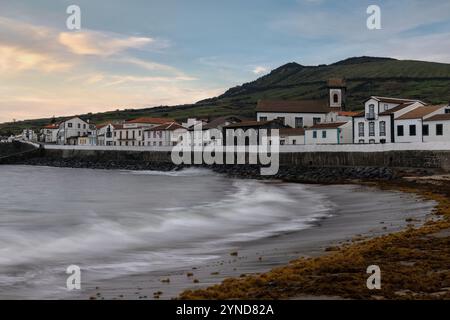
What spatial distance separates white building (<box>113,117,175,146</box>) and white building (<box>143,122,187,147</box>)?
12.4ft

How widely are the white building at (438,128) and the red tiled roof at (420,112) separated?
1.58 metres

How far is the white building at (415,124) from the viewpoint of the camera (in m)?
58.7

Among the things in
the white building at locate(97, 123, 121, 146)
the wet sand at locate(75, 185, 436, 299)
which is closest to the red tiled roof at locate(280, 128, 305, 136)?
the wet sand at locate(75, 185, 436, 299)

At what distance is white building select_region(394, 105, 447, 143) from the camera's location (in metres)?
58.7

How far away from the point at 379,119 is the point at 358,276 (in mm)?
58452

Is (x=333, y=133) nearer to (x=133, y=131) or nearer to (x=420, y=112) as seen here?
(x=420, y=112)

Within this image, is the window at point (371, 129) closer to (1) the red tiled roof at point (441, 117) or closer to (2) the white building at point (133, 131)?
(1) the red tiled roof at point (441, 117)

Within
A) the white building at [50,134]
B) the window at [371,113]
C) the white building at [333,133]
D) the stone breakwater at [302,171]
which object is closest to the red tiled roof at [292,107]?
the white building at [333,133]

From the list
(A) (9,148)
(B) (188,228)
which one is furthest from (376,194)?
(A) (9,148)

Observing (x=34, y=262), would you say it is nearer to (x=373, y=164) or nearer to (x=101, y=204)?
(x=101, y=204)

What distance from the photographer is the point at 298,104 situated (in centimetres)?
10294

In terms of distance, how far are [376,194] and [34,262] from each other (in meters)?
24.1

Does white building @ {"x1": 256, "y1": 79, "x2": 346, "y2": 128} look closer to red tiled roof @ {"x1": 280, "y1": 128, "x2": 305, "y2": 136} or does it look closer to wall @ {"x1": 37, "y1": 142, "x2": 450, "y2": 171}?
red tiled roof @ {"x1": 280, "y1": 128, "x2": 305, "y2": 136}
